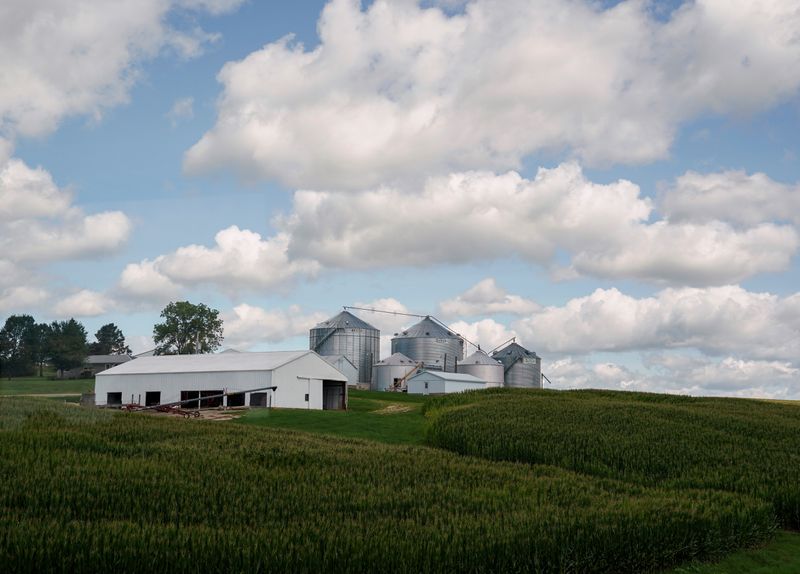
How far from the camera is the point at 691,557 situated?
1714 cm

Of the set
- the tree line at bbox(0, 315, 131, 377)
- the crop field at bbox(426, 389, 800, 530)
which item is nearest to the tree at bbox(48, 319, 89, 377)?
the tree line at bbox(0, 315, 131, 377)

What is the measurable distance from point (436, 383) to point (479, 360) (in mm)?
16655

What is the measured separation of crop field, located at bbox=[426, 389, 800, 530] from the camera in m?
23.5

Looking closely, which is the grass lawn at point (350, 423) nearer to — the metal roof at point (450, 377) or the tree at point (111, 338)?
the metal roof at point (450, 377)

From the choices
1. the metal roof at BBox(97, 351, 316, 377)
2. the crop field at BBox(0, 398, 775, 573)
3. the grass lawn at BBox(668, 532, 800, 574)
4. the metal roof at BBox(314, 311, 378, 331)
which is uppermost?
the metal roof at BBox(314, 311, 378, 331)

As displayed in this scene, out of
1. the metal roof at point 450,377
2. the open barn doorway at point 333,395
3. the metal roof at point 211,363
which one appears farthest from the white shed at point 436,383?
the metal roof at point 211,363

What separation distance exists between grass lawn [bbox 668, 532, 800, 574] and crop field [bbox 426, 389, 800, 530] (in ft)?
6.70

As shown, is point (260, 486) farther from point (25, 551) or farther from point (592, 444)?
point (592, 444)

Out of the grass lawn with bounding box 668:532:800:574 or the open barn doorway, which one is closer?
the grass lawn with bounding box 668:532:800:574

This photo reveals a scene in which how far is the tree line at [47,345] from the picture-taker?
130000 mm

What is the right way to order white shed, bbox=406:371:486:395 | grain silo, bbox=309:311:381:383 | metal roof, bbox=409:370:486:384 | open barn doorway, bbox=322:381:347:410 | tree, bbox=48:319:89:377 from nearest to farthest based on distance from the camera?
open barn doorway, bbox=322:381:347:410 < white shed, bbox=406:371:486:395 < metal roof, bbox=409:370:486:384 < grain silo, bbox=309:311:381:383 < tree, bbox=48:319:89:377

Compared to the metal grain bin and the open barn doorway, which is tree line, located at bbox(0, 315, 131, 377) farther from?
the open barn doorway

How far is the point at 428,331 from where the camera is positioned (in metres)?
108

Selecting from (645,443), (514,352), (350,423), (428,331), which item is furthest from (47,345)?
(645,443)
